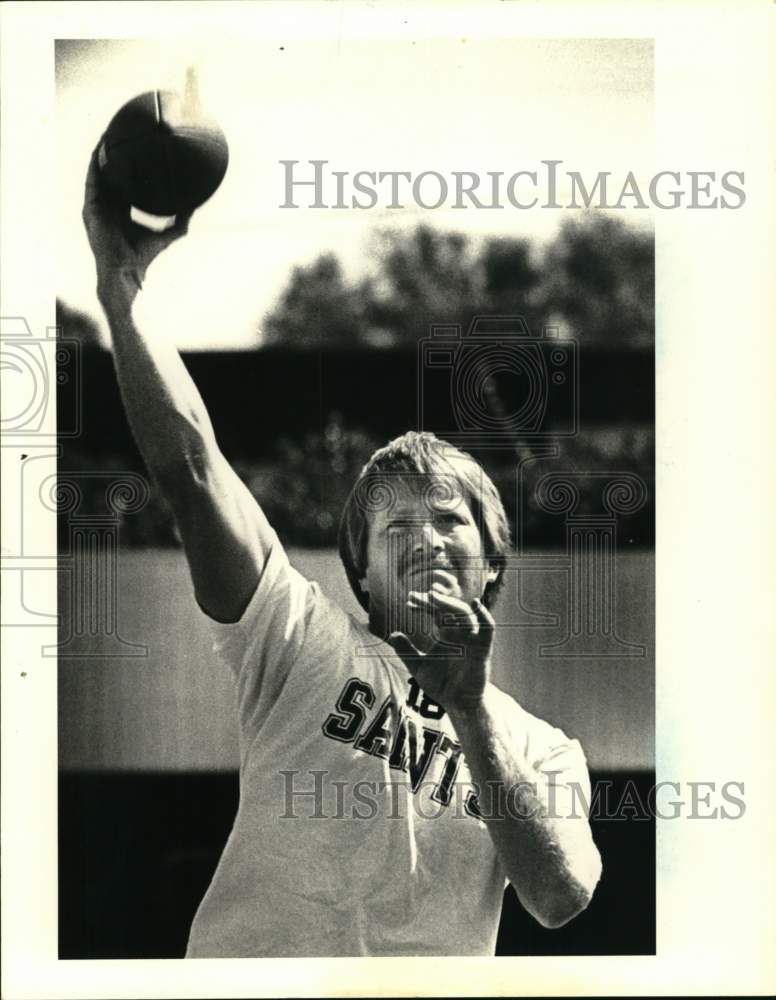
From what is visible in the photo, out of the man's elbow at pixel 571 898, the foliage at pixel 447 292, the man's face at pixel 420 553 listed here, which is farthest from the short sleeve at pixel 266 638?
the man's elbow at pixel 571 898

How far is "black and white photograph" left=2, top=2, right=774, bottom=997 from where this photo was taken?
2.84m

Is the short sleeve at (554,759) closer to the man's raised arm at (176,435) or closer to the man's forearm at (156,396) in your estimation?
the man's raised arm at (176,435)

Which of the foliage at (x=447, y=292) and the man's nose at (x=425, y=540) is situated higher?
the foliage at (x=447, y=292)

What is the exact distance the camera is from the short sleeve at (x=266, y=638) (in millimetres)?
2816

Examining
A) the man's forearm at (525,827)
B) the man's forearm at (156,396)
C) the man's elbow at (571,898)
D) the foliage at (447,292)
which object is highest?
the foliage at (447,292)

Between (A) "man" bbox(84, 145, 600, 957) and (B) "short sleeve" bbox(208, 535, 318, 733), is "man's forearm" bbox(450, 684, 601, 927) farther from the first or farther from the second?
(B) "short sleeve" bbox(208, 535, 318, 733)

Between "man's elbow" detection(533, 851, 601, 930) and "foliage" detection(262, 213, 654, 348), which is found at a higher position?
"foliage" detection(262, 213, 654, 348)

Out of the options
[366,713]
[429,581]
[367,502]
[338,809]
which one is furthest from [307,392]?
[338,809]

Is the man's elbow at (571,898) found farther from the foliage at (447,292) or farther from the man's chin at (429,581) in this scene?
the foliage at (447,292)

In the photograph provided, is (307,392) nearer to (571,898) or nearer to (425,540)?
(425,540)

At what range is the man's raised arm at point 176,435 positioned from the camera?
2812 mm

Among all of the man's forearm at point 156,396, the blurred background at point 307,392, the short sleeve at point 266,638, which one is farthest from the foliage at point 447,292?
the short sleeve at point 266,638

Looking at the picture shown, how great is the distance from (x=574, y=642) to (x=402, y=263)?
965 mm

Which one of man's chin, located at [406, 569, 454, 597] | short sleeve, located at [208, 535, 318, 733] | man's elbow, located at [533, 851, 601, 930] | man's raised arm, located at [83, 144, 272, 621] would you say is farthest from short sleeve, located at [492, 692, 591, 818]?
man's raised arm, located at [83, 144, 272, 621]
